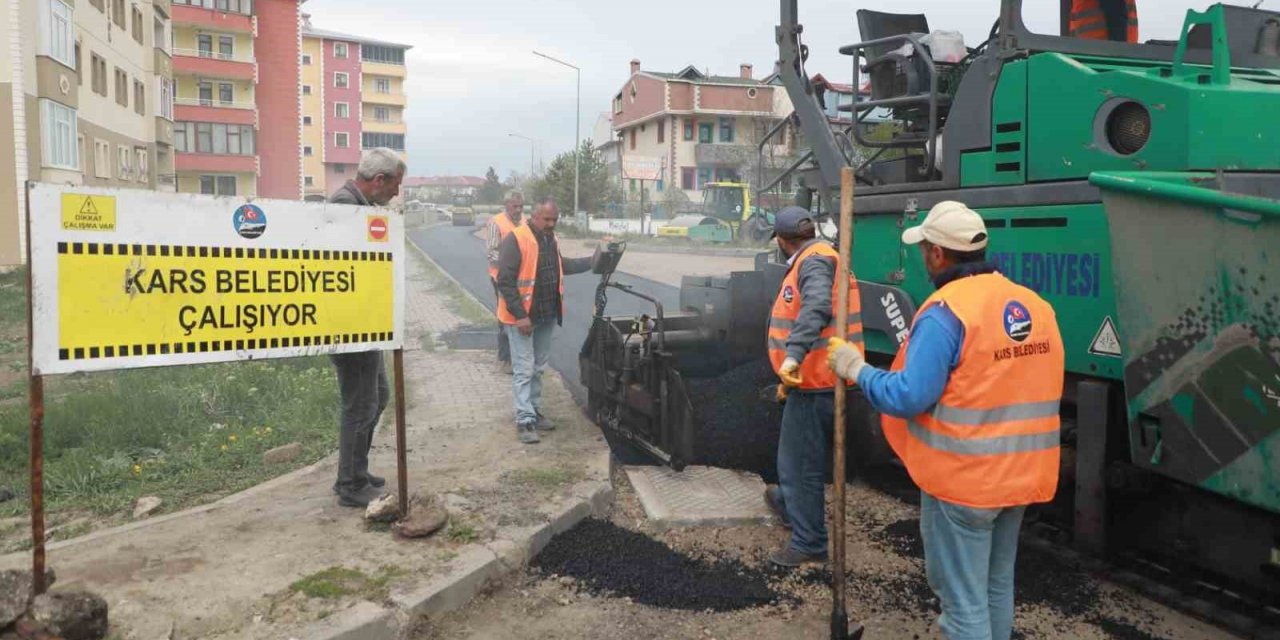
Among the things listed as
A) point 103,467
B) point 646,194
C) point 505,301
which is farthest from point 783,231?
point 646,194

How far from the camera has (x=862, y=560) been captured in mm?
4684

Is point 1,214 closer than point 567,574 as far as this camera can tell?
No

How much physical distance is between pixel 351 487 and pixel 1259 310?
404cm

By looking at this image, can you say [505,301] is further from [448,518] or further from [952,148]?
[952,148]

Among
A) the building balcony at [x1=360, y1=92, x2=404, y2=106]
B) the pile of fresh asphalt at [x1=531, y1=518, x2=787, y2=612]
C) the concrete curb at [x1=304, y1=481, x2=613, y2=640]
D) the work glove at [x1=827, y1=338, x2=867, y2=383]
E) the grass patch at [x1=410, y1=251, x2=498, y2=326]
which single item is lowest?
the pile of fresh asphalt at [x1=531, y1=518, x2=787, y2=612]

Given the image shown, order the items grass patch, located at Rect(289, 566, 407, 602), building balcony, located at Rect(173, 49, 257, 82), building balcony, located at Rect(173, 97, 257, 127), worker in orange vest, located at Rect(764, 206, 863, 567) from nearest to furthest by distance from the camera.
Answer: grass patch, located at Rect(289, 566, 407, 602)
worker in orange vest, located at Rect(764, 206, 863, 567)
building balcony, located at Rect(173, 49, 257, 82)
building balcony, located at Rect(173, 97, 257, 127)

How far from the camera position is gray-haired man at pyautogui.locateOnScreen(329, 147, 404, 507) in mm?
4848

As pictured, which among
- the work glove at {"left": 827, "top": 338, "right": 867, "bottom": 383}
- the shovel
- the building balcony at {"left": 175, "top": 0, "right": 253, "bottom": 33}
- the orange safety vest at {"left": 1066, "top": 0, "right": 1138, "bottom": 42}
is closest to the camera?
the work glove at {"left": 827, "top": 338, "right": 867, "bottom": 383}

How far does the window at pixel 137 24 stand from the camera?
35.6 m

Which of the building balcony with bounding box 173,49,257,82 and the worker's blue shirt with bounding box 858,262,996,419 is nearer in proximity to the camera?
the worker's blue shirt with bounding box 858,262,996,419

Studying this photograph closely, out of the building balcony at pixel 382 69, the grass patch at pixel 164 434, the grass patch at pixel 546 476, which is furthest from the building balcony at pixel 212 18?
the grass patch at pixel 546 476

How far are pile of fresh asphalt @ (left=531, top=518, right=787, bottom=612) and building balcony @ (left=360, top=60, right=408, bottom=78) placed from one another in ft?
291

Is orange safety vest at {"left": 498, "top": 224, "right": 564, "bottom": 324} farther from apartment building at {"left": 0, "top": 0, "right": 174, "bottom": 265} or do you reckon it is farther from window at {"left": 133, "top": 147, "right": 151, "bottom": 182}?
window at {"left": 133, "top": 147, "right": 151, "bottom": 182}

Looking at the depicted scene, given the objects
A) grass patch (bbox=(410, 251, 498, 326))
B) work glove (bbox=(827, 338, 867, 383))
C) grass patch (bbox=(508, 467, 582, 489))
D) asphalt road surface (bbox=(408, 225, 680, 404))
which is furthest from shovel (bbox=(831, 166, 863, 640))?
grass patch (bbox=(410, 251, 498, 326))
